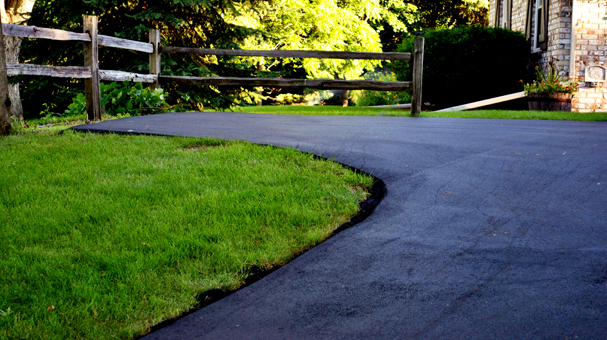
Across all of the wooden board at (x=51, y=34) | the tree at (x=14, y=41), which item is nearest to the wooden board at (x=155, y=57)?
the wooden board at (x=51, y=34)

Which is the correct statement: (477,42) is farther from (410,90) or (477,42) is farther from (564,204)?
(564,204)

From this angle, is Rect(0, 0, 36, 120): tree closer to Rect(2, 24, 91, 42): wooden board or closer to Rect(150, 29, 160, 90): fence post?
Rect(150, 29, 160, 90): fence post

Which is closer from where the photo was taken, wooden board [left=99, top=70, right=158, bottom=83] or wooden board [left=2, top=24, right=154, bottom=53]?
wooden board [left=2, top=24, right=154, bottom=53]

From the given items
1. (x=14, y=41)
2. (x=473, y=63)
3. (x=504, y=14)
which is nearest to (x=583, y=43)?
(x=473, y=63)

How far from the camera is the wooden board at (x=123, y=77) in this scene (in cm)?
1020

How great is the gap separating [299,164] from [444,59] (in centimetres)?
1274

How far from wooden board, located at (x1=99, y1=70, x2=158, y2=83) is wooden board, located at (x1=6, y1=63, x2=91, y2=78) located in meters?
0.51

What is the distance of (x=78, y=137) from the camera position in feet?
24.2

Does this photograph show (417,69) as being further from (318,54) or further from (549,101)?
(549,101)

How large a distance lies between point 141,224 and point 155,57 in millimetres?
8996

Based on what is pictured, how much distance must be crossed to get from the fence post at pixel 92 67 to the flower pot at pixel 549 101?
10920 millimetres

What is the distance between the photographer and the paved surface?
2.76m

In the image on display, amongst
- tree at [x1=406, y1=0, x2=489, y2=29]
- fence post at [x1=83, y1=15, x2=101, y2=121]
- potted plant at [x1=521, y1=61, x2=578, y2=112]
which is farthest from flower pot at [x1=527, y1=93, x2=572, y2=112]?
tree at [x1=406, y1=0, x2=489, y2=29]

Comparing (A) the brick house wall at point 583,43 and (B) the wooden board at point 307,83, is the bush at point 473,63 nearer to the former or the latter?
(A) the brick house wall at point 583,43
